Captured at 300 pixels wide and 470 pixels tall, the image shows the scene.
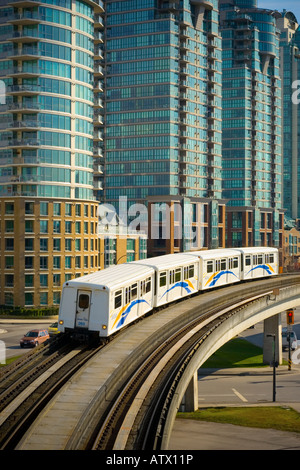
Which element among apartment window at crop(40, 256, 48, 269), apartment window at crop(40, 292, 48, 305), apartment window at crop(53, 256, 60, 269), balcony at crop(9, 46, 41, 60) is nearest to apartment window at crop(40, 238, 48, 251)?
apartment window at crop(40, 256, 48, 269)

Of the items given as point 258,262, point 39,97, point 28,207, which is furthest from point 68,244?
point 258,262

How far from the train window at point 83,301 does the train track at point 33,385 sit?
2334mm

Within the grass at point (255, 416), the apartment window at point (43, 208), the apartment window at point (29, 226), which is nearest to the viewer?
the grass at point (255, 416)

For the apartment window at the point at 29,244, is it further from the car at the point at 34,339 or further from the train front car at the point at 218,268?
the train front car at the point at 218,268

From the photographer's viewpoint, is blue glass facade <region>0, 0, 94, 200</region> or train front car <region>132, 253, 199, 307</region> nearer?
train front car <region>132, 253, 199, 307</region>

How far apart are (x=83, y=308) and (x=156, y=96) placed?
9200 centimetres

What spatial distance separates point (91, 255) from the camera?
303 ft

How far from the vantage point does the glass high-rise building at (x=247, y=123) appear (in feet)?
508

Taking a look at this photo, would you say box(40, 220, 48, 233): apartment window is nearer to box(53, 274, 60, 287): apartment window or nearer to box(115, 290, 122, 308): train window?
box(53, 274, 60, 287): apartment window

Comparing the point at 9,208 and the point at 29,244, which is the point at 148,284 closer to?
the point at 29,244

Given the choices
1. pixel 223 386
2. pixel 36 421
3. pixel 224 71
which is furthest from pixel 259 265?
pixel 224 71

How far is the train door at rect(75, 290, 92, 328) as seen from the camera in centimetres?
3841

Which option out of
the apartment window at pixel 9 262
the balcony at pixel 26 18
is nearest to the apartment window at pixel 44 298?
the apartment window at pixel 9 262

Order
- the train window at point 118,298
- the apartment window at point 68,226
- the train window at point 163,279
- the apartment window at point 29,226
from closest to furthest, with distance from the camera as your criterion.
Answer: the train window at point 118,298 → the train window at point 163,279 → the apartment window at point 29,226 → the apartment window at point 68,226
